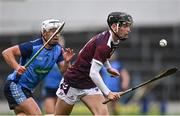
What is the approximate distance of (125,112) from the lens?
25891 mm

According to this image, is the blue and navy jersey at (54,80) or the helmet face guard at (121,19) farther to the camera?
the blue and navy jersey at (54,80)

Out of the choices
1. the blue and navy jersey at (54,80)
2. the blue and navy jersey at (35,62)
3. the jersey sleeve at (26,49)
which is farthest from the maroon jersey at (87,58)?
the blue and navy jersey at (54,80)

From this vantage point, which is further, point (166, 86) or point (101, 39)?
point (166, 86)

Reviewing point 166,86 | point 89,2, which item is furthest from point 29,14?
point 166,86

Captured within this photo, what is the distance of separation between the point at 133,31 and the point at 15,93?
19.9m

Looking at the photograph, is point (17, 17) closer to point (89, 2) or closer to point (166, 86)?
point (89, 2)

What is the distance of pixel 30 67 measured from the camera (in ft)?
41.2

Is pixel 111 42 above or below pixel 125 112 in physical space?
above

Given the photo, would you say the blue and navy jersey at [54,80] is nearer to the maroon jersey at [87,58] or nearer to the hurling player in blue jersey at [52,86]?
the hurling player in blue jersey at [52,86]

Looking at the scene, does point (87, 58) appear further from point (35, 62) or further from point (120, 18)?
point (35, 62)

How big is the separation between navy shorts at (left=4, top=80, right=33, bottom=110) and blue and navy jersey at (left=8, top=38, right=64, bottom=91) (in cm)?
7

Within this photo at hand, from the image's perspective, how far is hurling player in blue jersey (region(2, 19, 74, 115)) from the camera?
12.4m

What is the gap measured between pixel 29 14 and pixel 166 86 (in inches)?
253

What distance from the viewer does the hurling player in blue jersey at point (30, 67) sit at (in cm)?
1238
